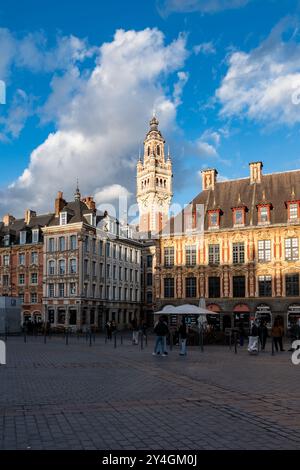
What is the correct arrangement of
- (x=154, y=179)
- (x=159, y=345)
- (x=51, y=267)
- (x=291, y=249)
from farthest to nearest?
1. (x=154, y=179)
2. (x=51, y=267)
3. (x=291, y=249)
4. (x=159, y=345)

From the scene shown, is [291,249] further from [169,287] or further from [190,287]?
[169,287]

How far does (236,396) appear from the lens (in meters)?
11.4

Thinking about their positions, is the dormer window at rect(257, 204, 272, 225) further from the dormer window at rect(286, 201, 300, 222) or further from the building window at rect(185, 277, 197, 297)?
the building window at rect(185, 277, 197, 297)

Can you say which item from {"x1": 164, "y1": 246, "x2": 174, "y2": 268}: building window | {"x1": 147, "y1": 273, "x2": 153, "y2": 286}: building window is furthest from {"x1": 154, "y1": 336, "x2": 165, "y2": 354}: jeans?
{"x1": 147, "y1": 273, "x2": 153, "y2": 286}: building window

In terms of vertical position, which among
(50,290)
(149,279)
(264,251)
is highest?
(264,251)

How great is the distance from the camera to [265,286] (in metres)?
47.6

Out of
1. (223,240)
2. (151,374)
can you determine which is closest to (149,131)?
(223,240)

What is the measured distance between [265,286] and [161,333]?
2802 cm

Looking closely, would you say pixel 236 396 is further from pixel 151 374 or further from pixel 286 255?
pixel 286 255

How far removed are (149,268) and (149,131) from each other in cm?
5620

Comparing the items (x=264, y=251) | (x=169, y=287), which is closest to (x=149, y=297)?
(x=169, y=287)
